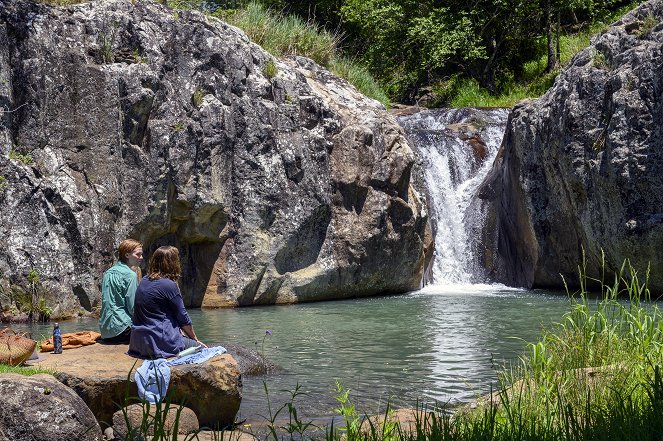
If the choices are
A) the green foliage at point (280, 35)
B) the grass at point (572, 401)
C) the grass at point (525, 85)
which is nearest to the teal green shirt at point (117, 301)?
the grass at point (572, 401)

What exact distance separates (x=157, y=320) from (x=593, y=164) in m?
12.6

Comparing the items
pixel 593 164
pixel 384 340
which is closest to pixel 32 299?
pixel 384 340

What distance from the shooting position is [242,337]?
12516mm

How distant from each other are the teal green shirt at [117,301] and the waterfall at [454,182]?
1352 centimetres

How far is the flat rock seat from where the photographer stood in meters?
6.85

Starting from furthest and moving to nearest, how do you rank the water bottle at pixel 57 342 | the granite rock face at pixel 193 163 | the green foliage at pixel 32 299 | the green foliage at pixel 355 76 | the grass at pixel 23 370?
the green foliage at pixel 355 76 → the granite rock face at pixel 193 163 → the green foliage at pixel 32 299 → the water bottle at pixel 57 342 → the grass at pixel 23 370

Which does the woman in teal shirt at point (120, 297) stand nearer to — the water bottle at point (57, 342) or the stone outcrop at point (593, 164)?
the water bottle at point (57, 342)

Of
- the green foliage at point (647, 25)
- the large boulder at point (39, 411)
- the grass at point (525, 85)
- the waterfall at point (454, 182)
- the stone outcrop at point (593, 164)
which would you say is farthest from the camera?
the grass at point (525, 85)

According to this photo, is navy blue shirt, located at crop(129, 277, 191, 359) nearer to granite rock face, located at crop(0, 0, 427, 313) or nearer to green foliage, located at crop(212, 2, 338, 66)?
granite rock face, located at crop(0, 0, 427, 313)

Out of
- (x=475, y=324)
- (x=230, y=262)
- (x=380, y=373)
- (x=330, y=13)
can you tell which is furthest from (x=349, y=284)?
(x=330, y=13)

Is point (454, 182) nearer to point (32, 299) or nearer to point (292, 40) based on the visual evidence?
point (292, 40)

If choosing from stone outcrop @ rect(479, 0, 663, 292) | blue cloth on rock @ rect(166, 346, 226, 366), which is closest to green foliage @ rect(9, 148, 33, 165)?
blue cloth on rock @ rect(166, 346, 226, 366)

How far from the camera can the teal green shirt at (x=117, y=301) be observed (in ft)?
26.8

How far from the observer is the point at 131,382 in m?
7.10
